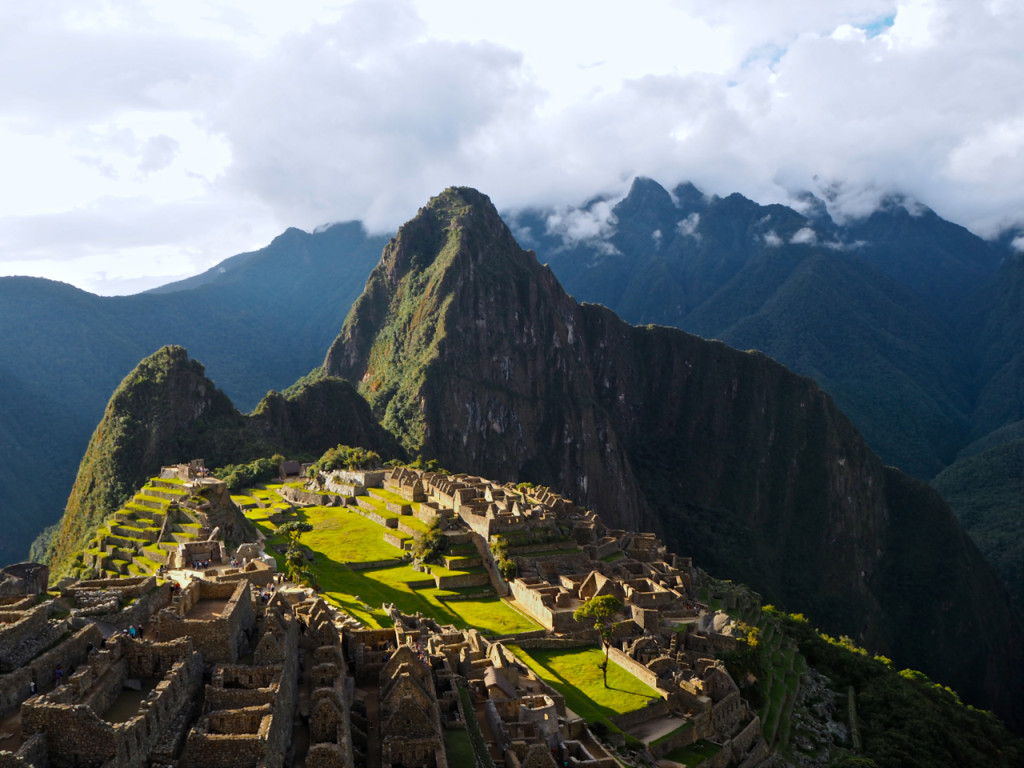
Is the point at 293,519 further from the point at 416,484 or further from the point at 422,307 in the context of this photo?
the point at 422,307

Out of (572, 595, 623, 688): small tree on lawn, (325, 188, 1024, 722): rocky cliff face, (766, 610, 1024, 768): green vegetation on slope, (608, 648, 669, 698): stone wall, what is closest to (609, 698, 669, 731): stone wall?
(608, 648, 669, 698): stone wall

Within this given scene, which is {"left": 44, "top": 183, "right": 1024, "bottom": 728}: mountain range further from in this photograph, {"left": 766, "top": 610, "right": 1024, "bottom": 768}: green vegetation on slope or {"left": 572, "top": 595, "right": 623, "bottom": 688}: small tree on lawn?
{"left": 572, "top": 595, "right": 623, "bottom": 688}: small tree on lawn

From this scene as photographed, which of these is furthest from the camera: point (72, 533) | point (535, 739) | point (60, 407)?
point (60, 407)

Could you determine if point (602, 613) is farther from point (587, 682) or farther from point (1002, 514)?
point (1002, 514)

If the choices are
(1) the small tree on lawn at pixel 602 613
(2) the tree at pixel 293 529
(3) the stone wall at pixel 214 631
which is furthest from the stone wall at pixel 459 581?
(3) the stone wall at pixel 214 631

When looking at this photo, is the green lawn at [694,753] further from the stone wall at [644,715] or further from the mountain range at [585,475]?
the mountain range at [585,475]

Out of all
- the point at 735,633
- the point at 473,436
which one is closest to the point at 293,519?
the point at 735,633

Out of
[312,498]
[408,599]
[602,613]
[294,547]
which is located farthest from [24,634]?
[312,498]
